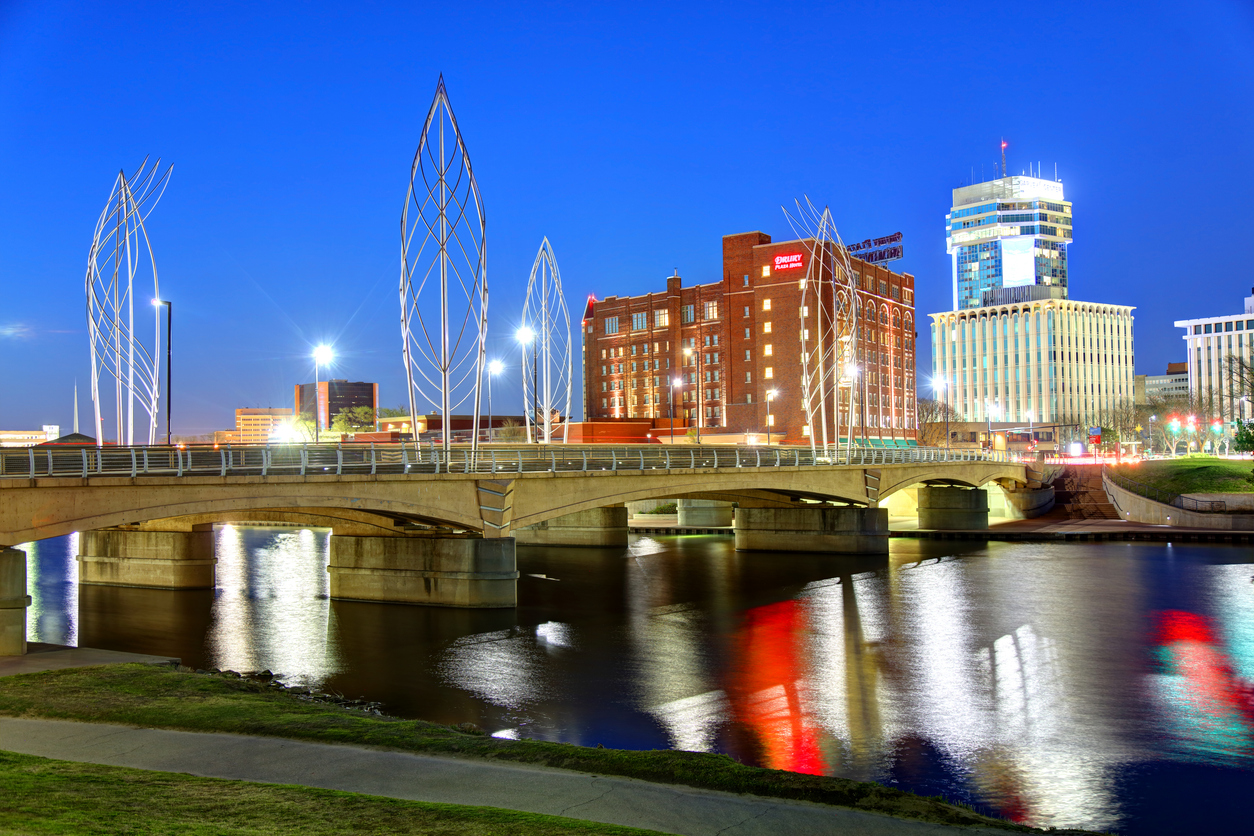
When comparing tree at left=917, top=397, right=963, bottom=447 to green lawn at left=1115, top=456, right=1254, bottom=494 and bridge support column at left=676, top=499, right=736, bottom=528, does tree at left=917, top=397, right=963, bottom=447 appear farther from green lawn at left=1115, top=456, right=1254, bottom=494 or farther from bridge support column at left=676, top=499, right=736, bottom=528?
bridge support column at left=676, top=499, right=736, bottom=528

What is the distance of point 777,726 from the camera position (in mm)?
25047

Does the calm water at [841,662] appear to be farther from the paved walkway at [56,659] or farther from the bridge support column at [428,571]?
the paved walkway at [56,659]

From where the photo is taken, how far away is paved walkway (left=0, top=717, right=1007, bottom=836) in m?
14.0

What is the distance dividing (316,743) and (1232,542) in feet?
245

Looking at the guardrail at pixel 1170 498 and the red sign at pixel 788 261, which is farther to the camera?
the red sign at pixel 788 261

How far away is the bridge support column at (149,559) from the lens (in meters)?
53.4

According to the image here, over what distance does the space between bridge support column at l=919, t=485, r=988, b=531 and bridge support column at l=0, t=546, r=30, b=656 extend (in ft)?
264

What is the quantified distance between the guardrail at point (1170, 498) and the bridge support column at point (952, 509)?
14.6 meters

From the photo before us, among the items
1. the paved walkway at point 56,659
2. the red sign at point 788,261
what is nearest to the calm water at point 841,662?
the paved walkway at point 56,659

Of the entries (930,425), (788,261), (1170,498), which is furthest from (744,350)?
(1170,498)

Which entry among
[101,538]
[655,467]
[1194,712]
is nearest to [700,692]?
[1194,712]

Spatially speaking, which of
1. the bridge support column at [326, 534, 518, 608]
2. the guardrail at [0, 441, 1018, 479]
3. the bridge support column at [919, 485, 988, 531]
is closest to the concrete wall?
the bridge support column at [919, 485, 988, 531]

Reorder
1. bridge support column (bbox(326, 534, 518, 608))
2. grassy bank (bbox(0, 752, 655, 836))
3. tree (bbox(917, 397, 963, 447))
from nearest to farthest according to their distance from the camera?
grassy bank (bbox(0, 752, 655, 836)), bridge support column (bbox(326, 534, 518, 608)), tree (bbox(917, 397, 963, 447))

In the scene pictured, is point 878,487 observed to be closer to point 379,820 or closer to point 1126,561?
point 1126,561
